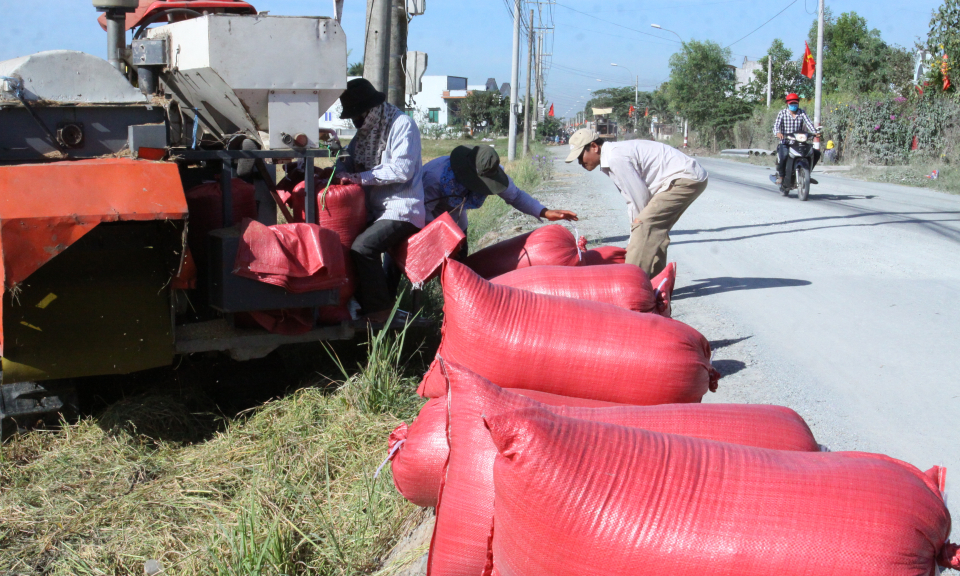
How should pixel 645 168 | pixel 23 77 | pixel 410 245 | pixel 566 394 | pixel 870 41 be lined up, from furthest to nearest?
pixel 870 41
pixel 645 168
pixel 410 245
pixel 23 77
pixel 566 394

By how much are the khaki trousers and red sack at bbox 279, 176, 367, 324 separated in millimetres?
2053

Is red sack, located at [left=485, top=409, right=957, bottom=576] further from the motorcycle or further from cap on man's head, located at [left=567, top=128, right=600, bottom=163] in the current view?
the motorcycle

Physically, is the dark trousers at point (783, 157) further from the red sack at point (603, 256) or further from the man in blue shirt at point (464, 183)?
the man in blue shirt at point (464, 183)

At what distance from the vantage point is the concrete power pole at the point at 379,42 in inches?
234

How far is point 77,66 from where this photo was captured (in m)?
3.92

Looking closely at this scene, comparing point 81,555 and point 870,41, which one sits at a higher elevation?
point 870,41

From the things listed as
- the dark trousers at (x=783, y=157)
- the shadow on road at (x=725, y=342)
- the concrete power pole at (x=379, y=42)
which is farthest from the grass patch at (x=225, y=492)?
the dark trousers at (x=783, y=157)

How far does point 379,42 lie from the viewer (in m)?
5.95

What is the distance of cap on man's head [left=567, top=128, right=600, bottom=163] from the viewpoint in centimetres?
553

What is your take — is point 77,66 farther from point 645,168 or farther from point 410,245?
point 645,168

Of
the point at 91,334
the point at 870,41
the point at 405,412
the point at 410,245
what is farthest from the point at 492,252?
the point at 870,41

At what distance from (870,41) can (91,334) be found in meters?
45.7

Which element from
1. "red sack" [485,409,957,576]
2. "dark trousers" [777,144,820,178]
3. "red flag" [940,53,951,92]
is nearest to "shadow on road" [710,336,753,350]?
"red sack" [485,409,957,576]

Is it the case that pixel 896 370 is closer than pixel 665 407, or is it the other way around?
pixel 665 407
